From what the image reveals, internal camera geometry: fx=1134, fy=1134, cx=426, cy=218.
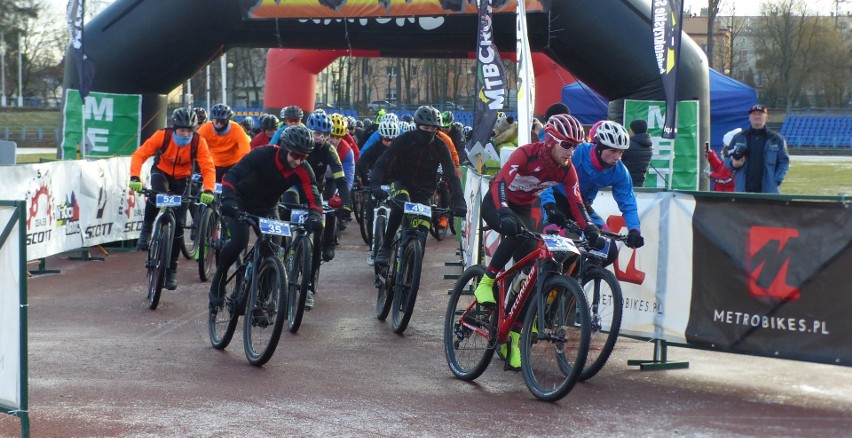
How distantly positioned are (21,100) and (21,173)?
7977cm

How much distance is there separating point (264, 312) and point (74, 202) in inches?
294

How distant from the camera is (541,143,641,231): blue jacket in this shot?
25.6ft

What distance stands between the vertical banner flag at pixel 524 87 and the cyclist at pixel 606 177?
2883mm

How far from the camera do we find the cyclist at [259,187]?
28.4 ft

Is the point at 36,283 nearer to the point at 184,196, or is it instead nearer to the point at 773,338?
the point at 184,196

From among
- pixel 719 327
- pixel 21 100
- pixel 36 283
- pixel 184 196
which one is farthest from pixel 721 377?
pixel 21 100

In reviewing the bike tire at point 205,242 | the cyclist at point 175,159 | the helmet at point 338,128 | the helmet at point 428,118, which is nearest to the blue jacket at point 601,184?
the helmet at point 428,118

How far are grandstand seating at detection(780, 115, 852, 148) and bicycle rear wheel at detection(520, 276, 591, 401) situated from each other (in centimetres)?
5689

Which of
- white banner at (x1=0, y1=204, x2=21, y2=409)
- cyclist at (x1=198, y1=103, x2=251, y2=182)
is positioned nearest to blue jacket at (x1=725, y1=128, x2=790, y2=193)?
cyclist at (x1=198, y1=103, x2=251, y2=182)

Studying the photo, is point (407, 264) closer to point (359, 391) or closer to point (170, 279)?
point (359, 391)

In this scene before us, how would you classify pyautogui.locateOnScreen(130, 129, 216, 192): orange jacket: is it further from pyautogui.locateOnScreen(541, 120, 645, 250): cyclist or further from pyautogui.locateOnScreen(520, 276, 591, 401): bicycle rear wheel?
pyautogui.locateOnScreen(520, 276, 591, 401): bicycle rear wheel

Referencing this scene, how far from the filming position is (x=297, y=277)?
898 centimetres

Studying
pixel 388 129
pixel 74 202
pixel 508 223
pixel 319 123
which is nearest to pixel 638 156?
pixel 388 129

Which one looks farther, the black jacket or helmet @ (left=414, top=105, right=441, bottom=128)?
the black jacket
